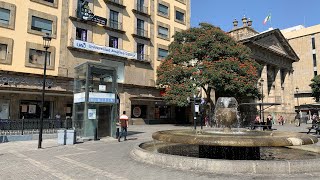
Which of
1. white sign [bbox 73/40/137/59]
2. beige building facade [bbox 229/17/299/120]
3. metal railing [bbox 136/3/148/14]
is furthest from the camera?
beige building facade [bbox 229/17/299/120]

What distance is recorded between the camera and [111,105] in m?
18.1

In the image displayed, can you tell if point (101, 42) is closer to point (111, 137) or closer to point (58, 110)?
point (58, 110)

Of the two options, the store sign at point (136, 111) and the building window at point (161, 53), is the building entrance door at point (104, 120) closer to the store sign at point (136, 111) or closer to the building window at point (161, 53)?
the store sign at point (136, 111)

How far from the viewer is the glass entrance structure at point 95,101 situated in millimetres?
16953

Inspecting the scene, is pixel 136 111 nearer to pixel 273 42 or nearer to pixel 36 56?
pixel 36 56

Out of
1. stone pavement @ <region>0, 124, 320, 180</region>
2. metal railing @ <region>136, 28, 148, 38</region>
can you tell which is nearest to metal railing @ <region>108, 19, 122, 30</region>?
metal railing @ <region>136, 28, 148, 38</region>

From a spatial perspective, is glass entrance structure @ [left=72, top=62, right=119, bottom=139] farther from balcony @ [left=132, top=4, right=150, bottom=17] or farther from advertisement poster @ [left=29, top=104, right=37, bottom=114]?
balcony @ [left=132, top=4, right=150, bottom=17]

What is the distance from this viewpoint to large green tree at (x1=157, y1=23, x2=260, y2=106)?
2973 cm

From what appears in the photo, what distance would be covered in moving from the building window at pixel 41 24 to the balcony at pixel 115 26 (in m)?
6.76

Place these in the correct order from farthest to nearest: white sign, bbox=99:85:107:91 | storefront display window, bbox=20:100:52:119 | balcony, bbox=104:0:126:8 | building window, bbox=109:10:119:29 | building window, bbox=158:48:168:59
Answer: building window, bbox=158:48:168:59, building window, bbox=109:10:119:29, balcony, bbox=104:0:126:8, storefront display window, bbox=20:100:52:119, white sign, bbox=99:85:107:91

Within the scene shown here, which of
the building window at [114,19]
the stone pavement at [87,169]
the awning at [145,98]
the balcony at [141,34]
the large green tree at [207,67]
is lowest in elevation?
the stone pavement at [87,169]

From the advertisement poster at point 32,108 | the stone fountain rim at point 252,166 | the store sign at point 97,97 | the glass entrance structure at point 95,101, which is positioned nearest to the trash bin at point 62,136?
the glass entrance structure at point 95,101

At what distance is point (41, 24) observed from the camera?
89.6 ft

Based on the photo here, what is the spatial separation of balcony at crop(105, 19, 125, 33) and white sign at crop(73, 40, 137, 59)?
2.40 m
